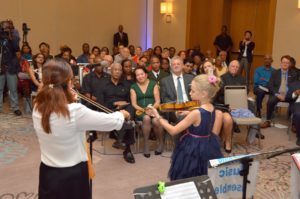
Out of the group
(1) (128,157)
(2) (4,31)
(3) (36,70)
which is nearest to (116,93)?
(1) (128,157)

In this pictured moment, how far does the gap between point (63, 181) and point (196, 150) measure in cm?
108

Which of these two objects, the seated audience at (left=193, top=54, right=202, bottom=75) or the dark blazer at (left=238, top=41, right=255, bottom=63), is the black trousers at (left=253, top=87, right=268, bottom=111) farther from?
the dark blazer at (left=238, top=41, right=255, bottom=63)

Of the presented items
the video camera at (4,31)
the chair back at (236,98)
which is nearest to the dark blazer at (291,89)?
the chair back at (236,98)

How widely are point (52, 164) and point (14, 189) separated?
1.69m

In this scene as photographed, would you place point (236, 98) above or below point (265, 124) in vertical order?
above

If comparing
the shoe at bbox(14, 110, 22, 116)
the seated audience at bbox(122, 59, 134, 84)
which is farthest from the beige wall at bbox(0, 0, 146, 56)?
the seated audience at bbox(122, 59, 134, 84)

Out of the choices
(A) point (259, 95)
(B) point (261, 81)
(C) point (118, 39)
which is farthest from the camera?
(C) point (118, 39)

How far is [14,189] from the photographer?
3295mm

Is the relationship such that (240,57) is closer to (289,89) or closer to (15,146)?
(289,89)

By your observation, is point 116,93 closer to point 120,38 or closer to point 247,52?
point 247,52

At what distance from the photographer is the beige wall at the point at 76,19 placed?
8.31 metres

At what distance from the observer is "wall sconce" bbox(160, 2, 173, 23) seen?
10.3 meters

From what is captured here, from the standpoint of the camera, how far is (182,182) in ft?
5.35

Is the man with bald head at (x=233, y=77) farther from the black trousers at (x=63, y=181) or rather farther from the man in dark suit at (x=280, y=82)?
the black trousers at (x=63, y=181)
